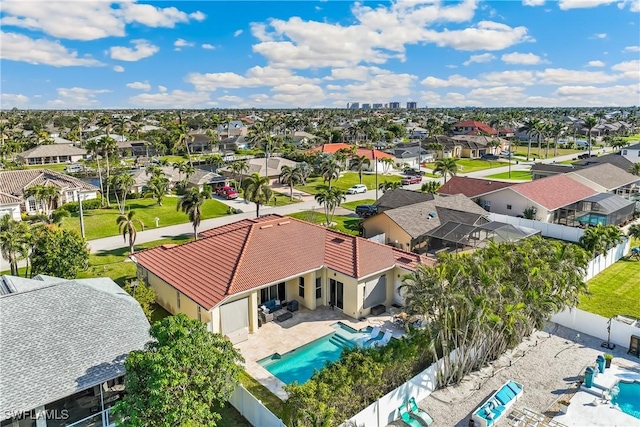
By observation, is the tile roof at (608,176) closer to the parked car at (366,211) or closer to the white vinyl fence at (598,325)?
the parked car at (366,211)

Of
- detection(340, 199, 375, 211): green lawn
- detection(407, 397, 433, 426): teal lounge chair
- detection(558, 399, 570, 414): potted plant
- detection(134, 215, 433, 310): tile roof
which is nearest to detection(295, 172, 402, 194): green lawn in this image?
detection(340, 199, 375, 211): green lawn

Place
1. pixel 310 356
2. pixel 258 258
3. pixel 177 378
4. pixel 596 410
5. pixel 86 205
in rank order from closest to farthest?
1. pixel 177 378
2. pixel 596 410
3. pixel 310 356
4. pixel 258 258
5. pixel 86 205

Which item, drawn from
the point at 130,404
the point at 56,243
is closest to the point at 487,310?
the point at 130,404

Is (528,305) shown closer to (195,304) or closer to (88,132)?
(195,304)

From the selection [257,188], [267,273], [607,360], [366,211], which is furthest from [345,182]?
[607,360]

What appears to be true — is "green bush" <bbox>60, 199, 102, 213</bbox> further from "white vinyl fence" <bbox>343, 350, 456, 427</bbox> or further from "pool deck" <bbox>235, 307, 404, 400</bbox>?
"white vinyl fence" <bbox>343, 350, 456, 427</bbox>

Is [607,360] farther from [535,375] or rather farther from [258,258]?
[258,258]

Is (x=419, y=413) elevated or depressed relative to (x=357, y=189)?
depressed
